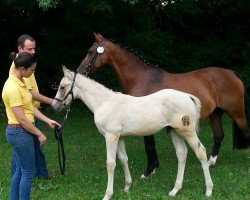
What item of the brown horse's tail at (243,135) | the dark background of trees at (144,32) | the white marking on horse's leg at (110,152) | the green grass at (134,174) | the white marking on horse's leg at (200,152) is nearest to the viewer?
the white marking on horse's leg at (110,152)

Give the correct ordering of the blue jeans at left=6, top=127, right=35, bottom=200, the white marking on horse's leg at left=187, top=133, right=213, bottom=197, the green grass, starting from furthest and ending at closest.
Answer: the green grass → the white marking on horse's leg at left=187, top=133, right=213, bottom=197 → the blue jeans at left=6, top=127, right=35, bottom=200

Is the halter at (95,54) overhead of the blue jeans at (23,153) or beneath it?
overhead

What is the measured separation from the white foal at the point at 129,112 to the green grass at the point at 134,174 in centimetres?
39

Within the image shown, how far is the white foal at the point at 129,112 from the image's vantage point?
5.33m

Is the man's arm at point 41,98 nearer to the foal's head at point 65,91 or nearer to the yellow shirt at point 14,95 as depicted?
the foal's head at point 65,91

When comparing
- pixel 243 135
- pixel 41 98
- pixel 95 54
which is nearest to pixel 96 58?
pixel 95 54

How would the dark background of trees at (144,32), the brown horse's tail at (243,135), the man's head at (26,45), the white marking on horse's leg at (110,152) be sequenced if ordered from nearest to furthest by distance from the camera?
the white marking on horse's leg at (110,152)
the man's head at (26,45)
the brown horse's tail at (243,135)
the dark background of trees at (144,32)

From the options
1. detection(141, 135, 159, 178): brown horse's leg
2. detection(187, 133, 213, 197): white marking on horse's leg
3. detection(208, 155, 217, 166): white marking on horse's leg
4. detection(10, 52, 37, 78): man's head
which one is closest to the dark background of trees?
detection(208, 155, 217, 166): white marking on horse's leg

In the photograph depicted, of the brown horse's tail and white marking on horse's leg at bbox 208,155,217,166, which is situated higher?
the brown horse's tail

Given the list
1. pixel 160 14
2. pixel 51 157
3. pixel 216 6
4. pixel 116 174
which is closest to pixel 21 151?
pixel 116 174

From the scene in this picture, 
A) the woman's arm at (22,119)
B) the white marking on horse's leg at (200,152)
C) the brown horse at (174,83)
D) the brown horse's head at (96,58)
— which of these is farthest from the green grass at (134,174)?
the brown horse's head at (96,58)

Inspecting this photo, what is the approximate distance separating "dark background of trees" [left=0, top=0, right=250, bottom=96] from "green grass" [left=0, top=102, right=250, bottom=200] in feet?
15.6

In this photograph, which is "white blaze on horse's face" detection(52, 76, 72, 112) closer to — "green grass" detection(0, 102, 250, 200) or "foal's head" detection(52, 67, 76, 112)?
"foal's head" detection(52, 67, 76, 112)

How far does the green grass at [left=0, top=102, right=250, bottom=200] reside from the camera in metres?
5.71
